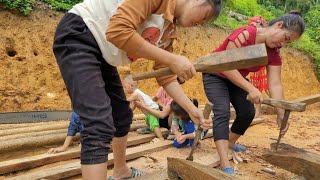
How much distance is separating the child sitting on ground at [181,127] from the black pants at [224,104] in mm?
549

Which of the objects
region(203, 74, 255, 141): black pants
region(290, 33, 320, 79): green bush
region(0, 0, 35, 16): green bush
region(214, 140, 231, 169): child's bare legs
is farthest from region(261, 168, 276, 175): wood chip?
region(290, 33, 320, 79): green bush

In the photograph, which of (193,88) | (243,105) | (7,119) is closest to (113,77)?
(243,105)

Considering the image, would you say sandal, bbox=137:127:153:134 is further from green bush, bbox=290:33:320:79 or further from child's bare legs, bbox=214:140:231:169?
green bush, bbox=290:33:320:79

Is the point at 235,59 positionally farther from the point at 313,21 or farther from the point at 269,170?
the point at 313,21

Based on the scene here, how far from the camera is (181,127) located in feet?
13.8

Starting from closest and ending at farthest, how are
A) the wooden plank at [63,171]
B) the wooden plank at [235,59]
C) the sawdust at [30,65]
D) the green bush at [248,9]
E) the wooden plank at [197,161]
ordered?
the wooden plank at [235,59] → the wooden plank at [197,161] → the wooden plank at [63,171] → the sawdust at [30,65] → the green bush at [248,9]

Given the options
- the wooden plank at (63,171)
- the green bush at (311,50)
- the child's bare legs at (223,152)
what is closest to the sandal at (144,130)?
the wooden plank at (63,171)

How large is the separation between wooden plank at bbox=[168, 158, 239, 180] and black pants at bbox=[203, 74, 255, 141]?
0.90 meters

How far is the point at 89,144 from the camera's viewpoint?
1767 millimetres

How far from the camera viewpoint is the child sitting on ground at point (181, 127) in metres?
3.95

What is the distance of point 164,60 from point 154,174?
41.5 inches

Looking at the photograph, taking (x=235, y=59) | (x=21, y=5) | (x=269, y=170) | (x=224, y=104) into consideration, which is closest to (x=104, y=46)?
(x=235, y=59)

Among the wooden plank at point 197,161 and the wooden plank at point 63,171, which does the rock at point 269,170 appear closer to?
the wooden plank at point 197,161

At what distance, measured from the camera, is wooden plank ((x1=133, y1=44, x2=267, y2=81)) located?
1.64 meters
